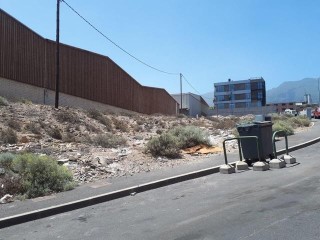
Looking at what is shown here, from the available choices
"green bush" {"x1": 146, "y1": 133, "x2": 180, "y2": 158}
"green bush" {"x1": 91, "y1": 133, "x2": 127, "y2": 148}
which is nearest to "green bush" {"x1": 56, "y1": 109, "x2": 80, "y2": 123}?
"green bush" {"x1": 91, "y1": 133, "x2": 127, "y2": 148}

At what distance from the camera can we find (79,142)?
1914 centimetres

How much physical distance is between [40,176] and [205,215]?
5.04 meters

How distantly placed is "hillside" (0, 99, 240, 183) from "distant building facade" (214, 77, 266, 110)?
4499 inches

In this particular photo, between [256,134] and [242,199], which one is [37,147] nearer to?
[256,134]

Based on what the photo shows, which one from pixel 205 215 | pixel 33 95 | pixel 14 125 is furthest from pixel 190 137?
pixel 33 95

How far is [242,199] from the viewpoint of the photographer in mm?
8469

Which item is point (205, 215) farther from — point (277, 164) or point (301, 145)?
point (301, 145)

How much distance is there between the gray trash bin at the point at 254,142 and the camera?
13094 millimetres

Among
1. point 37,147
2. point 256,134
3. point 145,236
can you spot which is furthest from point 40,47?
point 145,236

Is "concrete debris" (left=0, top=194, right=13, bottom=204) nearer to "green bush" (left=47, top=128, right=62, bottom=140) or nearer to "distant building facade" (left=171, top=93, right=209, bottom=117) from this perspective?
"green bush" (left=47, top=128, right=62, bottom=140)

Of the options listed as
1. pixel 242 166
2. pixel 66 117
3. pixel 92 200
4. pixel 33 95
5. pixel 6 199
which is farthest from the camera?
pixel 33 95

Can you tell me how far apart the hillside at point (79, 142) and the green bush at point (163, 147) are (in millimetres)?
289

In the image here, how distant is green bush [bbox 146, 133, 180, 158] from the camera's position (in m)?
15.4

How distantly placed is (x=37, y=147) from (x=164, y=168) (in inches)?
220
